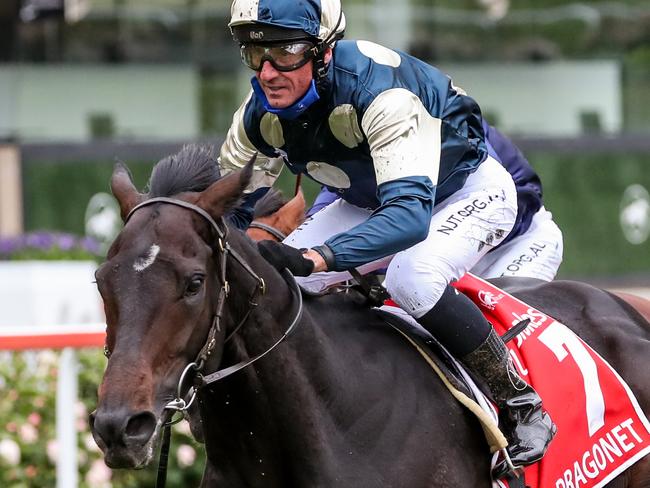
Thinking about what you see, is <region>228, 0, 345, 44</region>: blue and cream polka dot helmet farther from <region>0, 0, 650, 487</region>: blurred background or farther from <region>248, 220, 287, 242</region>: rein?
<region>0, 0, 650, 487</region>: blurred background

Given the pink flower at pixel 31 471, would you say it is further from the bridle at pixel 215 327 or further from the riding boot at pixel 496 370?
the riding boot at pixel 496 370

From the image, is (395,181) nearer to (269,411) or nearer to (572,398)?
(269,411)

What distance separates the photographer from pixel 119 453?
3.01m

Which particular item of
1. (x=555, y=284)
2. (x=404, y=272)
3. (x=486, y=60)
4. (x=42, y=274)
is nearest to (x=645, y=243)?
(x=486, y=60)

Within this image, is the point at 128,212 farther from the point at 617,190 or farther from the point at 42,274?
the point at 617,190

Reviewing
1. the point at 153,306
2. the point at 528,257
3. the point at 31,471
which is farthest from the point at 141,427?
the point at 31,471

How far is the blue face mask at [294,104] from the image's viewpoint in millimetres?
3809

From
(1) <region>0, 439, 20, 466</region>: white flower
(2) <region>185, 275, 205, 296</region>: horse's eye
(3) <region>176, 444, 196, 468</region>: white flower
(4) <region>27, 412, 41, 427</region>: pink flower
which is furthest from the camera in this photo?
(3) <region>176, 444, 196, 468</region>: white flower

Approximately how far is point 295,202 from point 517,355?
116 centimetres

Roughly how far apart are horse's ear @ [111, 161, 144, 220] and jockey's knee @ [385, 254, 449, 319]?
33.0 inches

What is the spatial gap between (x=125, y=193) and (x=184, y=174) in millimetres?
163

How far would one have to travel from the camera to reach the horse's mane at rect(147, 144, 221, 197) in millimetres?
3412

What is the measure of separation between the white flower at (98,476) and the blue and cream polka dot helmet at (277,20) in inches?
108

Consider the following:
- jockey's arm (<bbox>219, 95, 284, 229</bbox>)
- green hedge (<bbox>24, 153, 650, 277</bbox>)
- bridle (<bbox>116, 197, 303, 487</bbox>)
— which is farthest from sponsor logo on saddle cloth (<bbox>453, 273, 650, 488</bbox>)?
green hedge (<bbox>24, 153, 650, 277</bbox>)
